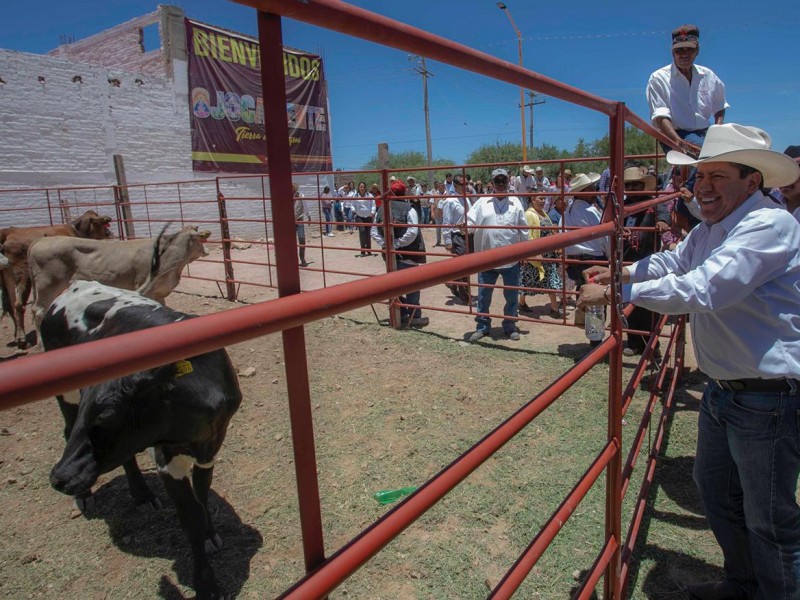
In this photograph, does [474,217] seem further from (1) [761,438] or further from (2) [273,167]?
(2) [273,167]

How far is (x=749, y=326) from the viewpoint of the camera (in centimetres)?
189

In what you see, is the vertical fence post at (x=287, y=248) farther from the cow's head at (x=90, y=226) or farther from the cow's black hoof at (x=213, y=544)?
the cow's head at (x=90, y=226)

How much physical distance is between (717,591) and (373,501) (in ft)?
5.70

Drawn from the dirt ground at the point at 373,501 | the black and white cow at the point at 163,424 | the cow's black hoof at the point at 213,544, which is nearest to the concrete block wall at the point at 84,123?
the dirt ground at the point at 373,501

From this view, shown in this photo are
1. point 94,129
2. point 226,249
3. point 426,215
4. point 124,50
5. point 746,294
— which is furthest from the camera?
point 426,215

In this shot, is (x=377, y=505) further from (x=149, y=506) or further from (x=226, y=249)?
(x=226, y=249)

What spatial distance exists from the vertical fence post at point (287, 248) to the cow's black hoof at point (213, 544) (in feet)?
7.61

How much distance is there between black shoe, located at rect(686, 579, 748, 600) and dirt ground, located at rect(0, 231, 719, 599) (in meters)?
0.13

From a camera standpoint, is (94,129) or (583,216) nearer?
(583,216)

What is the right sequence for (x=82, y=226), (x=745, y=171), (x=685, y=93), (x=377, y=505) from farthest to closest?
(x=82, y=226), (x=685, y=93), (x=377, y=505), (x=745, y=171)

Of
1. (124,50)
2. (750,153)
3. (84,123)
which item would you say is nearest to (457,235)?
(750,153)

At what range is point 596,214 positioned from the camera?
5.70 metres

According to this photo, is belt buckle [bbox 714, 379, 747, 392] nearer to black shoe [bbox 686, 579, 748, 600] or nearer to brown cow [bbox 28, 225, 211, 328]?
black shoe [bbox 686, 579, 748, 600]

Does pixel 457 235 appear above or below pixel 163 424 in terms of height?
above
